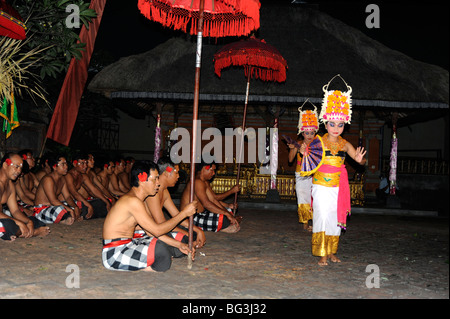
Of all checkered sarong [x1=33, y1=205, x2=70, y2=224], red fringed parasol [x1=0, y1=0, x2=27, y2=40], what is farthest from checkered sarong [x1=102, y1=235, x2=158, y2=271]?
checkered sarong [x1=33, y1=205, x2=70, y2=224]

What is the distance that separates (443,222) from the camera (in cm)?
1047

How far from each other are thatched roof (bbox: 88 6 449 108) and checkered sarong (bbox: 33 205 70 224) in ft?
18.5

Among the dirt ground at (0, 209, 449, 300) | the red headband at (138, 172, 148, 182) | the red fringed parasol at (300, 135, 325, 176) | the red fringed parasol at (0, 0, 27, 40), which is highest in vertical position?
the red fringed parasol at (0, 0, 27, 40)

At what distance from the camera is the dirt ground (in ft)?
12.9

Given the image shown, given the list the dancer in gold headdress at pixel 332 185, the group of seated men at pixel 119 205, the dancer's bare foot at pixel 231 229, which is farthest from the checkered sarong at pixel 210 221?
the dancer in gold headdress at pixel 332 185

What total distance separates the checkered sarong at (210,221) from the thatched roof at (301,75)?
5769 mm

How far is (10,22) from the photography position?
510cm

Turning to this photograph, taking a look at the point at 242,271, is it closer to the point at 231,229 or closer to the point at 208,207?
the point at 208,207

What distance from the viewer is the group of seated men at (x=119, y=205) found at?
14.5ft

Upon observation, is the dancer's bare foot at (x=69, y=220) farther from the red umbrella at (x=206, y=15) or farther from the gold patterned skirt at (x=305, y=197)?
the gold patterned skirt at (x=305, y=197)

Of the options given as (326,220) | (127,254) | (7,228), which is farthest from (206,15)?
(7,228)

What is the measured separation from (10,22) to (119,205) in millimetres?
2838

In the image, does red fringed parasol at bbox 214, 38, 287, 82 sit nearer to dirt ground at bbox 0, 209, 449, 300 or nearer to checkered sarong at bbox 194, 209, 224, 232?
checkered sarong at bbox 194, 209, 224, 232

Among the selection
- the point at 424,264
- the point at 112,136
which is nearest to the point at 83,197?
the point at 424,264
